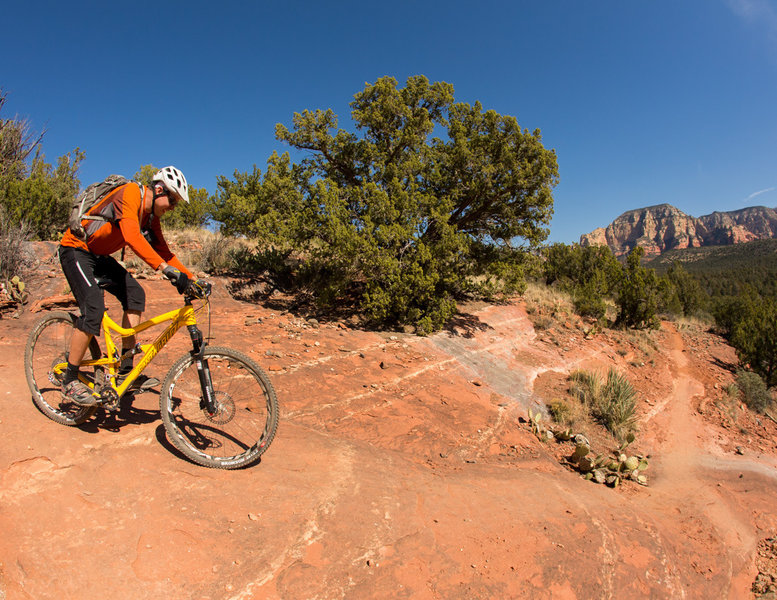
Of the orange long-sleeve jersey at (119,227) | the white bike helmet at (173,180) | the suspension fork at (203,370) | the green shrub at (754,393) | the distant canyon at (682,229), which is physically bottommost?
the green shrub at (754,393)

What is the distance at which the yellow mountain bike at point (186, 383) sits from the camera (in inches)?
115

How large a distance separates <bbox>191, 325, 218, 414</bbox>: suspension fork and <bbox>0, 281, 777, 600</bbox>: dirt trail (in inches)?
18.7

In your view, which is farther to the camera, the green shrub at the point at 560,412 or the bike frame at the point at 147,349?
the green shrub at the point at 560,412

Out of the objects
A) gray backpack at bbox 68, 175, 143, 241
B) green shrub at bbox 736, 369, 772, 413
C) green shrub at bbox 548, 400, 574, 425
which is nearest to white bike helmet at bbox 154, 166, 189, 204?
gray backpack at bbox 68, 175, 143, 241

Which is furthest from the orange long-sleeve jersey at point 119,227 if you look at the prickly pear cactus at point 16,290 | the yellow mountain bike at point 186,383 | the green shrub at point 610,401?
the green shrub at point 610,401

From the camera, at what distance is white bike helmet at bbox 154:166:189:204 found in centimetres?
290

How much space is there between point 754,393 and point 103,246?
1549cm

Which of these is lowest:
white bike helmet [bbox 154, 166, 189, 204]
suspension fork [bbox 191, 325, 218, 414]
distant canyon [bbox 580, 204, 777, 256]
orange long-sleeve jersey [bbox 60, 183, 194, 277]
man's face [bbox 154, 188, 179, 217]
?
suspension fork [bbox 191, 325, 218, 414]

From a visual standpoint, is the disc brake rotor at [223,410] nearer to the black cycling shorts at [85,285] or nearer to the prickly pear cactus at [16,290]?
the black cycling shorts at [85,285]

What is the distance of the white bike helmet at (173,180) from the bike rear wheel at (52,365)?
134cm

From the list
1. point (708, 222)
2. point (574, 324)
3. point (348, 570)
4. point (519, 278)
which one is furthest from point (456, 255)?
point (708, 222)

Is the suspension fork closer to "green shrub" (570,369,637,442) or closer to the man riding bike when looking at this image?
the man riding bike

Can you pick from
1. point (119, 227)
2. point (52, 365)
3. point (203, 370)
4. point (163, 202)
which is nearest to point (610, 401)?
point (203, 370)

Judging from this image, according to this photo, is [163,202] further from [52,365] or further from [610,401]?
[610,401]
